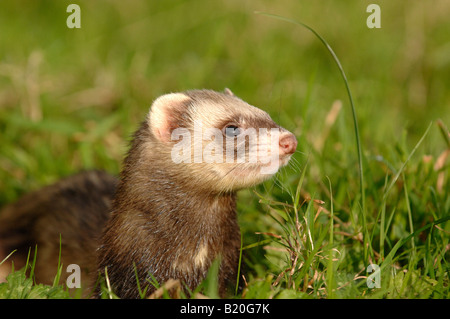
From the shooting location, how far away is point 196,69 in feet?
19.4

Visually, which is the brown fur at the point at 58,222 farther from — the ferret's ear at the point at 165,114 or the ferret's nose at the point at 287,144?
the ferret's nose at the point at 287,144

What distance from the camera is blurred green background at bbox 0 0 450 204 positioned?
15.9 feet

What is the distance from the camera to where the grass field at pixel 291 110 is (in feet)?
9.32

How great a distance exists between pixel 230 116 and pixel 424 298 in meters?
1.23

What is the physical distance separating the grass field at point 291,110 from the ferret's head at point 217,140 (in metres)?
0.22

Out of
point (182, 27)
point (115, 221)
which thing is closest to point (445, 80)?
point (182, 27)

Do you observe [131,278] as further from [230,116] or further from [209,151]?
[230,116]

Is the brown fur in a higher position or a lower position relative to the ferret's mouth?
lower

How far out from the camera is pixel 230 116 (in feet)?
9.59
